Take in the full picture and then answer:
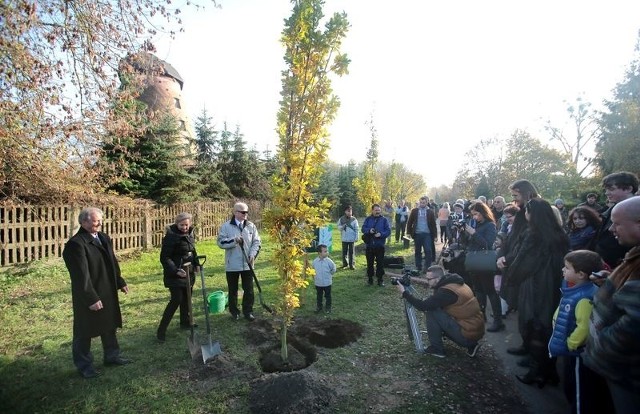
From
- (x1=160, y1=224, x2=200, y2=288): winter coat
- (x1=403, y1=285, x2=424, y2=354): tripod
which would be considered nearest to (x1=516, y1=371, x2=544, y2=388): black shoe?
(x1=403, y1=285, x2=424, y2=354): tripod

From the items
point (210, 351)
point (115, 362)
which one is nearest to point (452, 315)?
point (210, 351)

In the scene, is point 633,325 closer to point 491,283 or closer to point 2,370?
point 491,283

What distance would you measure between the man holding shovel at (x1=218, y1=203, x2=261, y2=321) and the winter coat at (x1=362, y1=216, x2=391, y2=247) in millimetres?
3541

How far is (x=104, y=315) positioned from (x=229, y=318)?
92.2 inches

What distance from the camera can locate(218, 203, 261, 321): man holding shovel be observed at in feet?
20.7

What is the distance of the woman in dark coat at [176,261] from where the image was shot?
5.56m

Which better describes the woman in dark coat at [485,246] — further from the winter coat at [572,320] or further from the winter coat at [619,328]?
the winter coat at [619,328]

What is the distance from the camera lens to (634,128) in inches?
827

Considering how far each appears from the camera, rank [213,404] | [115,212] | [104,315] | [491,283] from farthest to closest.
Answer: [115,212], [491,283], [104,315], [213,404]

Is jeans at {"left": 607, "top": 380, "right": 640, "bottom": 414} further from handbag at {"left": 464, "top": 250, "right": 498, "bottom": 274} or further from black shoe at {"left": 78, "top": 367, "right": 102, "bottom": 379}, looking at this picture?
black shoe at {"left": 78, "top": 367, "right": 102, "bottom": 379}

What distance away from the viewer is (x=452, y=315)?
4949 millimetres

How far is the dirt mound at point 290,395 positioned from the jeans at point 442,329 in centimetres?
185

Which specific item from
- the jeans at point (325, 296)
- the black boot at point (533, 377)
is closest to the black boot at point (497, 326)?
the black boot at point (533, 377)

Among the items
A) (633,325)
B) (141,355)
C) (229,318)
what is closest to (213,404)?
(141,355)
